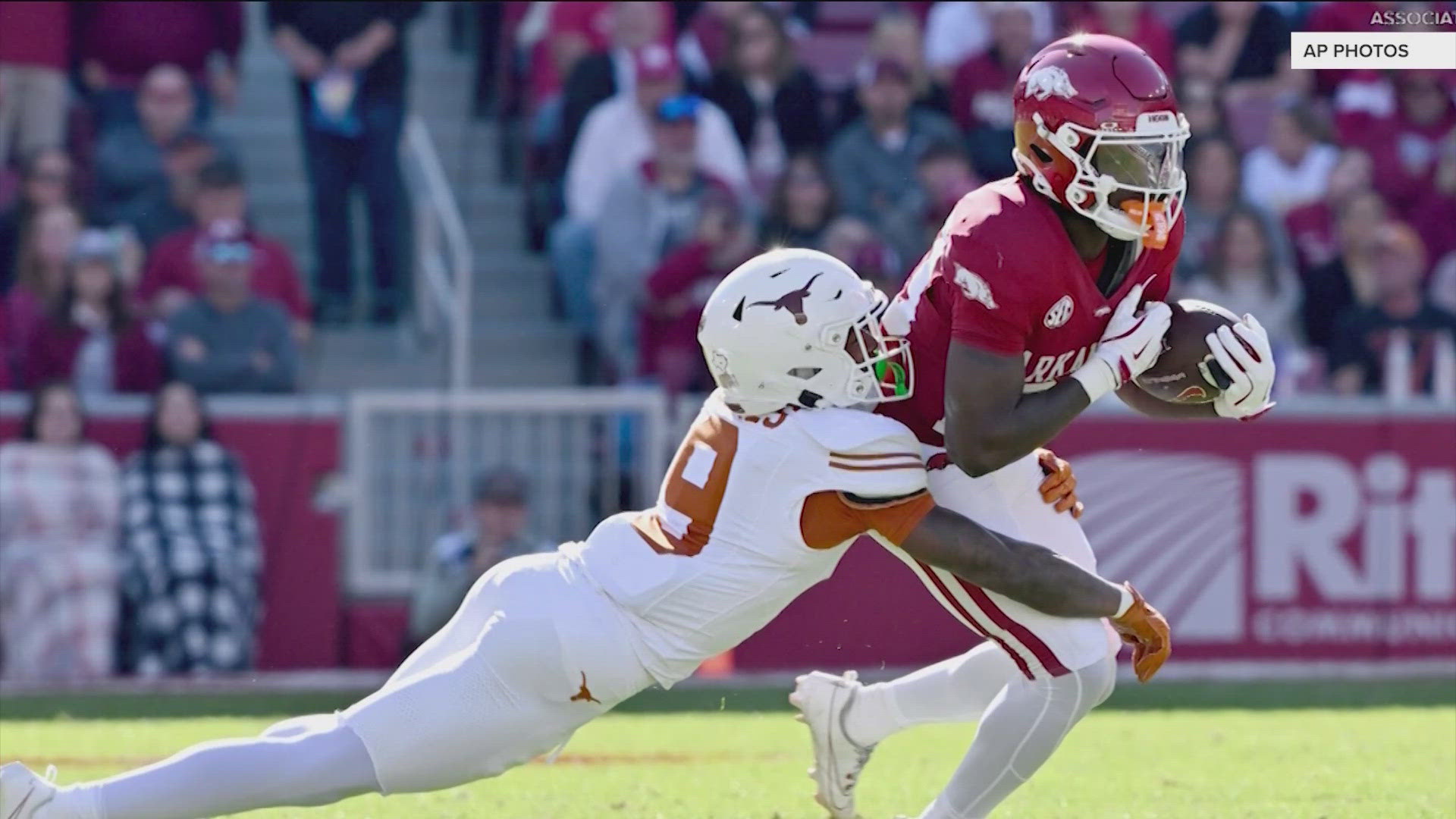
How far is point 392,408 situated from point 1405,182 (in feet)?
18.8

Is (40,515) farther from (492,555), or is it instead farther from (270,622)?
(492,555)

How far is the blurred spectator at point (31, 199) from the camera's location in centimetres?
980

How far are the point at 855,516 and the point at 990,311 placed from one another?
514 millimetres

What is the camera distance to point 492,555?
29.5 feet

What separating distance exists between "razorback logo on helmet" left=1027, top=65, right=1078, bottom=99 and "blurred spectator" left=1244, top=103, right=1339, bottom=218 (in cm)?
705

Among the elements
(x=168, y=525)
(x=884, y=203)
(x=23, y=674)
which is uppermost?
(x=884, y=203)

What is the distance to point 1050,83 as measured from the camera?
4.53m

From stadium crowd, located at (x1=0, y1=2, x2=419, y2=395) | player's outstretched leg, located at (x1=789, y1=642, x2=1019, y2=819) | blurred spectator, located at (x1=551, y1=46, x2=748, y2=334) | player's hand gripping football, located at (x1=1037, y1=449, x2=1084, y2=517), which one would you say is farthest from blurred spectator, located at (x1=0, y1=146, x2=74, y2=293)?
player's hand gripping football, located at (x1=1037, y1=449, x2=1084, y2=517)

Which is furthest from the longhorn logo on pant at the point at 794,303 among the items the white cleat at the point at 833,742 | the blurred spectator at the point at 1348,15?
the blurred spectator at the point at 1348,15

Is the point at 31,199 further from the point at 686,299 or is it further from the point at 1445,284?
the point at 1445,284

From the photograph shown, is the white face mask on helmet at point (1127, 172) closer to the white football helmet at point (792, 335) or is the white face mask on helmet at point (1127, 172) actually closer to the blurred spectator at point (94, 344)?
the white football helmet at point (792, 335)

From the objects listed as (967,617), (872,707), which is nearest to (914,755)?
(872,707)

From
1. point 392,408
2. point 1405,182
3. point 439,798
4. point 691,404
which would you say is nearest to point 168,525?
point 392,408

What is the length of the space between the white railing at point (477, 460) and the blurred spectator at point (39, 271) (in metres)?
1.46
